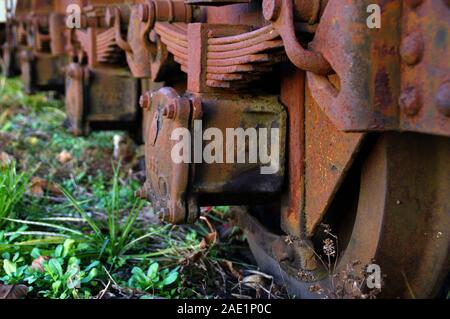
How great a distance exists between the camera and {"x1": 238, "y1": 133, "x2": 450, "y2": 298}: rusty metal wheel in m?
1.75

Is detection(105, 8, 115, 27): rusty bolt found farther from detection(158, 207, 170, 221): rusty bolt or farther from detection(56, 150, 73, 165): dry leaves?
detection(56, 150, 73, 165): dry leaves

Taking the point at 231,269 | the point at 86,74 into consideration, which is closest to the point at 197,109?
the point at 231,269

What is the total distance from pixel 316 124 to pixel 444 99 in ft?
2.12

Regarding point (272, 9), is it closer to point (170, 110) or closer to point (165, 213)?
point (170, 110)

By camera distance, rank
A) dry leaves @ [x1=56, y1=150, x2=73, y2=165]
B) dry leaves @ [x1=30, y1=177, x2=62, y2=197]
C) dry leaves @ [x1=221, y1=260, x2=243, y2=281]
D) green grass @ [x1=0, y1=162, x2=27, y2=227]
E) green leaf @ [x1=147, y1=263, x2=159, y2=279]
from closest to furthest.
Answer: green leaf @ [x1=147, y1=263, x2=159, y2=279], dry leaves @ [x1=221, y1=260, x2=243, y2=281], green grass @ [x1=0, y1=162, x2=27, y2=227], dry leaves @ [x1=30, y1=177, x2=62, y2=197], dry leaves @ [x1=56, y1=150, x2=73, y2=165]

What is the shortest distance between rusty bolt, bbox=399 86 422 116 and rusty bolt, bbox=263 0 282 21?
403 mm

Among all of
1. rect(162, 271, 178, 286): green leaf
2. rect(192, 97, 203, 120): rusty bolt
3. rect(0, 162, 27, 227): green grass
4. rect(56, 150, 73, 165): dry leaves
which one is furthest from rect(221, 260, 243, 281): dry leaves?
rect(56, 150, 73, 165): dry leaves

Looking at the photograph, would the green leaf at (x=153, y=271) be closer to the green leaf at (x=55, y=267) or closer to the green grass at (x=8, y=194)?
the green leaf at (x=55, y=267)

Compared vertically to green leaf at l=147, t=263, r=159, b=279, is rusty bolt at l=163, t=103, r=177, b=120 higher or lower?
higher

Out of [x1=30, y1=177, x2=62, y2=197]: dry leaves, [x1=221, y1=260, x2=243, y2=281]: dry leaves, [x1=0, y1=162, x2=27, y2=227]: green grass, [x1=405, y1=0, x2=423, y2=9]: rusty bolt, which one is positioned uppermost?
[x1=405, y1=0, x2=423, y2=9]: rusty bolt

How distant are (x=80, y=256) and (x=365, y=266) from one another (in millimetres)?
1134

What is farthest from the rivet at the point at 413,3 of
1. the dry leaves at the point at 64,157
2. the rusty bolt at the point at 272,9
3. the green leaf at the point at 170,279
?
the dry leaves at the point at 64,157

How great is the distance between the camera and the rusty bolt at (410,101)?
1.38 metres

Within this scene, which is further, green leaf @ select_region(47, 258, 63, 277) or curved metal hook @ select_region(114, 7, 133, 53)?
curved metal hook @ select_region(114, 7, 133, 53)
